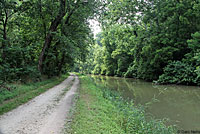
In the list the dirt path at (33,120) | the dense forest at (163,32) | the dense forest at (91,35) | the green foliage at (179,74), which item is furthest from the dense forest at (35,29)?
the green foliage at (179,74)

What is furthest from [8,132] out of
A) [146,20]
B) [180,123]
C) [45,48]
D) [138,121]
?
[146,20]

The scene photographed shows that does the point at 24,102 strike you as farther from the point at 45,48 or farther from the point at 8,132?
the point at 45,48

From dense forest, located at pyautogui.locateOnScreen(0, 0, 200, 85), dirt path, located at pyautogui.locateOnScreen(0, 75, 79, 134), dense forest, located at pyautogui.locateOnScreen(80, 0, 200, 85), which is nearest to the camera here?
dirt path, located at pyautogui.locateOnScreen(0, 75, 79, 134)

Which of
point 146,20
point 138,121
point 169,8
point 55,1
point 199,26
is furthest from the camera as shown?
point 146,20

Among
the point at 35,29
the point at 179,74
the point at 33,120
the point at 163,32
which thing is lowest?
the point at 33,120

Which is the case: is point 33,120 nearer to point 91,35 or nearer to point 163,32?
point 91,35

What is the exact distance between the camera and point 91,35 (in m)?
19.4

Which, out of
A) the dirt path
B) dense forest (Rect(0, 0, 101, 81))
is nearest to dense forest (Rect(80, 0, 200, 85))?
dense forest (Rect(0, 0, 101, 81))

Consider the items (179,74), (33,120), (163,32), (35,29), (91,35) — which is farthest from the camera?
(163,32)

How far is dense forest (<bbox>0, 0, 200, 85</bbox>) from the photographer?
13188 millimetres

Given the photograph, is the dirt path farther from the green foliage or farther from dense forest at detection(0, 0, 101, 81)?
the green foliage

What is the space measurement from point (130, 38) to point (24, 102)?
2424 cm

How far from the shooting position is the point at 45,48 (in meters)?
16.9

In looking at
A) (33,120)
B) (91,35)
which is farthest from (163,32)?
(33,120)
